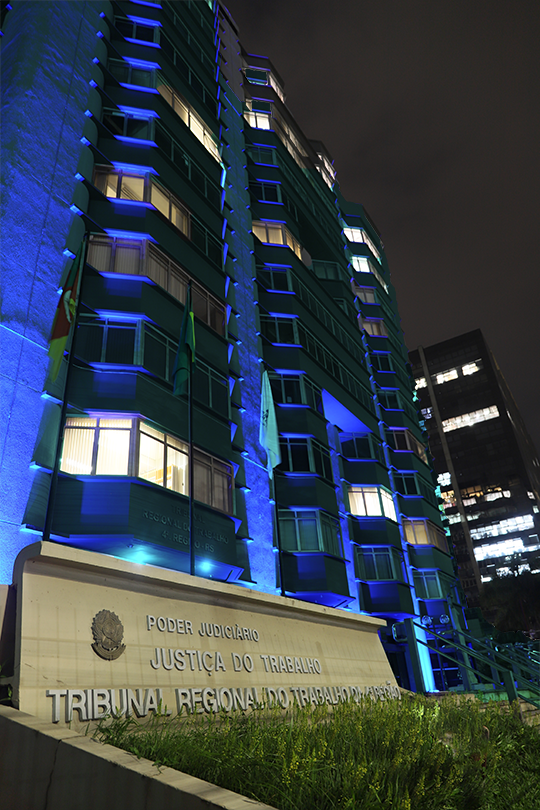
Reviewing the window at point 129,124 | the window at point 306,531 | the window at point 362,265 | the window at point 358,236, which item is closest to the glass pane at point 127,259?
the window at point 129,124

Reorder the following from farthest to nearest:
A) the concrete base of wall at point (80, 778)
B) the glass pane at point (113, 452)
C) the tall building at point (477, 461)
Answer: the tall building at point (477, 461) < the glass pane at point (113, 452) < the concrete base of wall at point (80, 778)

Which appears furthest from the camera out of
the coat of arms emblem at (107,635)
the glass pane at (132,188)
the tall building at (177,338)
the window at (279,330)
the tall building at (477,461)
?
the tall building at (477,461)

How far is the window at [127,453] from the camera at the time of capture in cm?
1695

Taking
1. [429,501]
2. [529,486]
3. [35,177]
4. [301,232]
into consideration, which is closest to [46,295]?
[35,177]

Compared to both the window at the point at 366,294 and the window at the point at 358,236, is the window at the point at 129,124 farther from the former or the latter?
the window at the point at 358,236

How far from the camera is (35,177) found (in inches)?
754

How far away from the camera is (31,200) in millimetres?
18656

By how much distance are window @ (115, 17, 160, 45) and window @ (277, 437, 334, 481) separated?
2059 centimetres

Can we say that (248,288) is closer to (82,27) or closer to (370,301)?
(82,27)

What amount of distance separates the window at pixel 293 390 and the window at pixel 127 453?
9902mm

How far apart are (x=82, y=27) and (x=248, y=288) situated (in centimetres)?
1362

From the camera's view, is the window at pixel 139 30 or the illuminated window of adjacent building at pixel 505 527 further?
the illuminated window of adjacent building at pixel 505 527

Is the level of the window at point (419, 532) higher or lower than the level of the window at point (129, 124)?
lower

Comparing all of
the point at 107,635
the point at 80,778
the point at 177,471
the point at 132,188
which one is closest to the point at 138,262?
the point at 132,188
